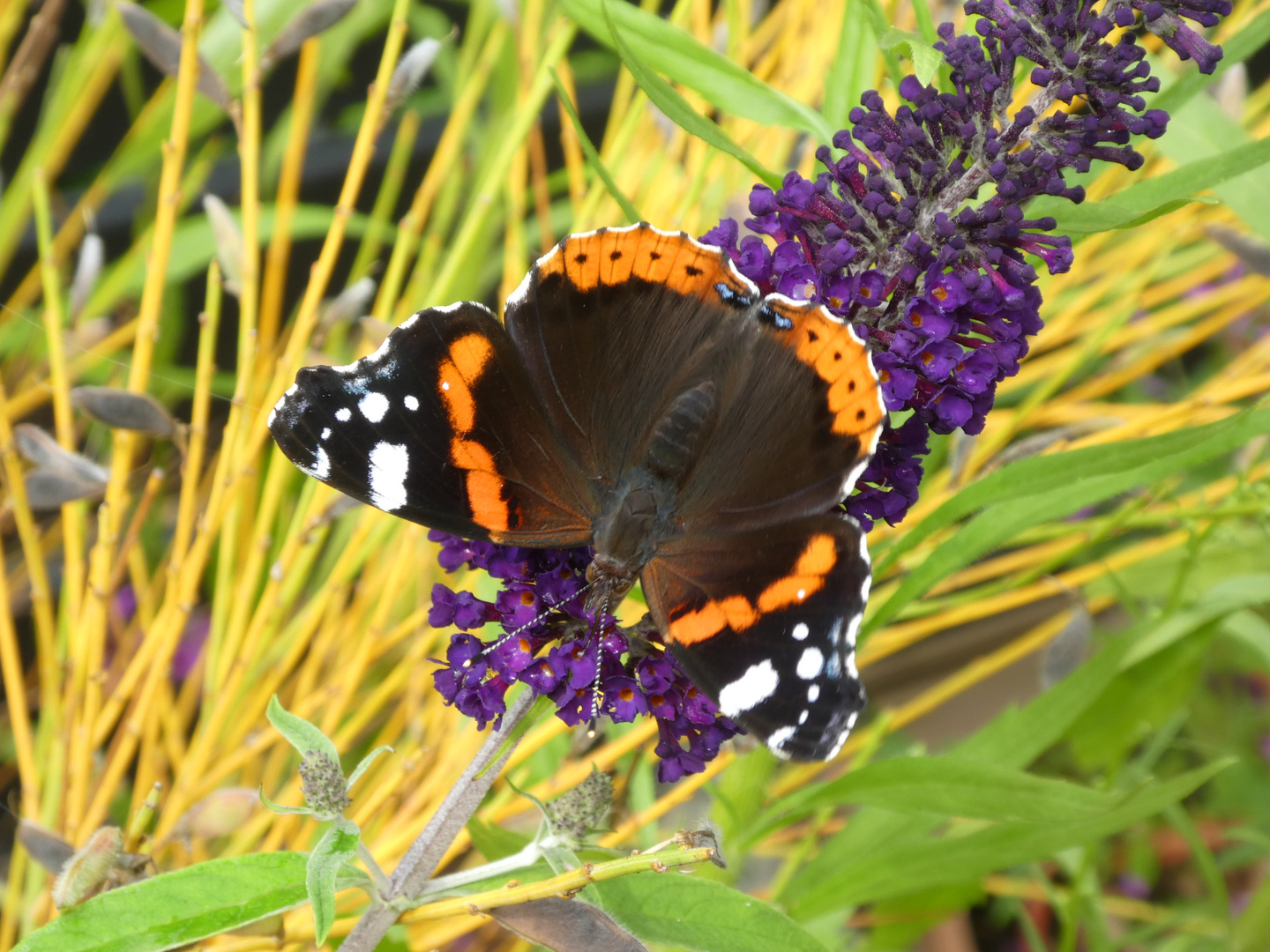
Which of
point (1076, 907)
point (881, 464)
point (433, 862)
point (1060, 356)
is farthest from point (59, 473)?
point (1060, 356)

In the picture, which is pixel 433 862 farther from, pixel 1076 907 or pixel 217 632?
pixel 1076 907

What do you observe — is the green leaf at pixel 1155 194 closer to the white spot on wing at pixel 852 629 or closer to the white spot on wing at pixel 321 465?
the white spot on wing at pixel 852 629

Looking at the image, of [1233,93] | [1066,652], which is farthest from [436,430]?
[1233,93]

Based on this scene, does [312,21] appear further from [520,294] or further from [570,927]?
[570,927]

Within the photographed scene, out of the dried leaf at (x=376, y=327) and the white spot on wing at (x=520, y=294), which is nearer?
the white spot on wing at (x=520, y=294)

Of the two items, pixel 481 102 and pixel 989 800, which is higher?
pixel 481 102

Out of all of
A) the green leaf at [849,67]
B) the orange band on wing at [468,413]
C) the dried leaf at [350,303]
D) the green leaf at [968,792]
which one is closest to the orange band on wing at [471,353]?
the orange band on wing at [468,413]
